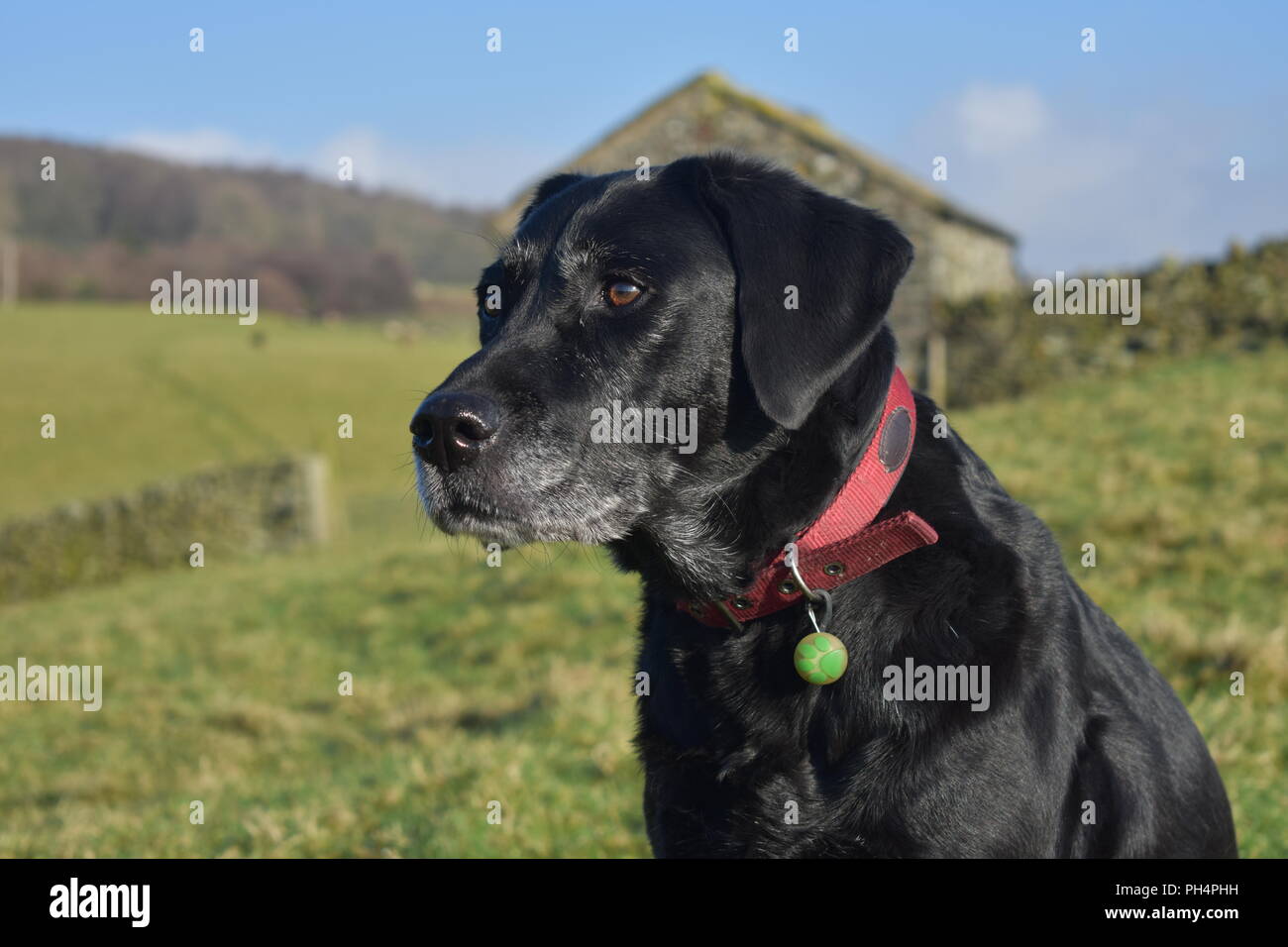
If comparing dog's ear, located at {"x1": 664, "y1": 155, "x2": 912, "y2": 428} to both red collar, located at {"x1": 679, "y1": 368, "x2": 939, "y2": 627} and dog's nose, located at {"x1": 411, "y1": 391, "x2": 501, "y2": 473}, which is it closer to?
red collar, located at {"x1": 679, "y1": 368, "x2": 939, "y2": 627}

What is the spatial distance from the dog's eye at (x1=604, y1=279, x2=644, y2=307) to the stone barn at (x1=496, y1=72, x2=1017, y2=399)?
20648 millimetres

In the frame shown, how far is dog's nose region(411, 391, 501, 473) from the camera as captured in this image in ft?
9.46

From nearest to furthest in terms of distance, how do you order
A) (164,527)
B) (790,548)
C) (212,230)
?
(790,548) < (164,527) < (212,230)

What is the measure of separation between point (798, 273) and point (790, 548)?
2.45 ft

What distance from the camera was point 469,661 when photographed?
33.3ft

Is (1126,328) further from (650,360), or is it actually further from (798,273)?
(650,360)

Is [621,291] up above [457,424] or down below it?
above

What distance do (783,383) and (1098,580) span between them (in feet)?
19.8

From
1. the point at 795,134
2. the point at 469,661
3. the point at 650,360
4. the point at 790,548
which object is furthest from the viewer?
the point at 795,134

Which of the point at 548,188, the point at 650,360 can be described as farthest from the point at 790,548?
the point at 548,188

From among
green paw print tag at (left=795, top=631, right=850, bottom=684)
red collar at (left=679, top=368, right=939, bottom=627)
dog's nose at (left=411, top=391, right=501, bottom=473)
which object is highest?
dog's nose at (left=411, top=391, right=501, bottom=473)

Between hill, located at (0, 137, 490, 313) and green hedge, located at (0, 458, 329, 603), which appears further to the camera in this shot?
hill, located at (0, 137, 490, 313)

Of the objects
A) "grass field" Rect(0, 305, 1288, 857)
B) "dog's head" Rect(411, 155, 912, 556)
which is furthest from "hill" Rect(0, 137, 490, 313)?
"dog's head" Rect(411, 155, 912, 556)

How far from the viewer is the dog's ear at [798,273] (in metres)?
2.83
